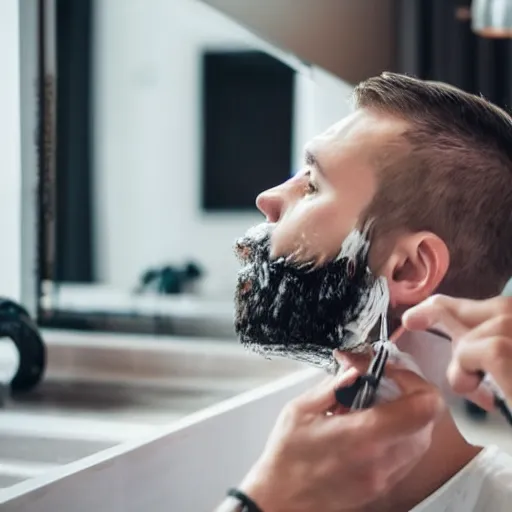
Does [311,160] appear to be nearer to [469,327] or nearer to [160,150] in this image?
[469,327]

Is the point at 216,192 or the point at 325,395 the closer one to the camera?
the point at 325,395

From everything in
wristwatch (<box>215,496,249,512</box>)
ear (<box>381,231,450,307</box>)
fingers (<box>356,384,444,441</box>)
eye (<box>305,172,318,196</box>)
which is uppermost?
eye (<box>305,172,318,196</box>)

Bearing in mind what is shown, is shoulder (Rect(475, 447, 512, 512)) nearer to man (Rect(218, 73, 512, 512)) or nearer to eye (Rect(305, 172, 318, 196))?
man (Rect(218, 73, 512, 512))

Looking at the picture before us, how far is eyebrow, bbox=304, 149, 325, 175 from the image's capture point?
1.46 ft

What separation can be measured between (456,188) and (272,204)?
4.0 inches

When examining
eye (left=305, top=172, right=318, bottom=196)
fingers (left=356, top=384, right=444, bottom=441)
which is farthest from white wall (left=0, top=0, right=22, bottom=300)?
fingers (left=356, top=384, right=444, bottom=441)

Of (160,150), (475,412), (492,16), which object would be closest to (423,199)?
(475,412)

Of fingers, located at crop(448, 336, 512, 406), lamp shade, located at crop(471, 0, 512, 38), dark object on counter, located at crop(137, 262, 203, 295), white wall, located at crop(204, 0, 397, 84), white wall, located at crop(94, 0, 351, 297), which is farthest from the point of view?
white wall, located at crop(94, 0, 351, 297)

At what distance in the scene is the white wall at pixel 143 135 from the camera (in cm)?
169

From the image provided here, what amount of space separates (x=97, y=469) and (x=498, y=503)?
0.22m

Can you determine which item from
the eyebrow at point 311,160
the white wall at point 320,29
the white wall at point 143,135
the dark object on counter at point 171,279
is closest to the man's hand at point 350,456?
the eyebrow at point 311,160

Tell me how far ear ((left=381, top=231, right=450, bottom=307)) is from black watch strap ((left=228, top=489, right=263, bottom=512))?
0.13 meters

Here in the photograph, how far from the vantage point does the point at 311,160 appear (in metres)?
0.45

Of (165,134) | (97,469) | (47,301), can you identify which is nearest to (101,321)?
(47,301)
